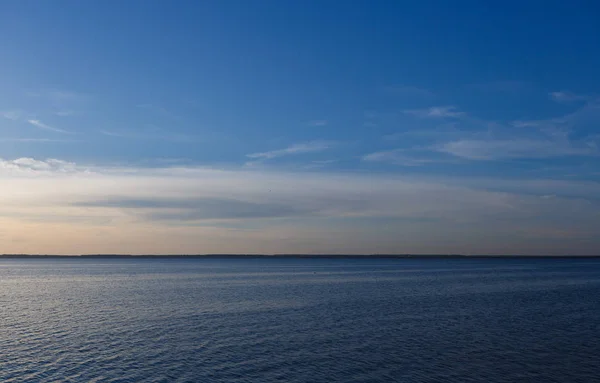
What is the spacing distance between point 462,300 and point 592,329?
31912 millimetres

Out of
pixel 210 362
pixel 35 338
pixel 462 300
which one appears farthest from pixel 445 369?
pixel 462 300

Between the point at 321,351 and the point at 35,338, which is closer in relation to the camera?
the point at 321,351

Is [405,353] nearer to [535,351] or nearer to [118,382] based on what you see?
[535,351]

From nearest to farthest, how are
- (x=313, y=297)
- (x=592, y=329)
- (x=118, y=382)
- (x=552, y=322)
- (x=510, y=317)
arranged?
(x=118, y=382) → (x=592, y=329) → (x=552, y=322) → (x=510, y=317) → (x=313, y=297)

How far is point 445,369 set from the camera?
128 ft

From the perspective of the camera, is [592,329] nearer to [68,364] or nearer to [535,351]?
[535,351]

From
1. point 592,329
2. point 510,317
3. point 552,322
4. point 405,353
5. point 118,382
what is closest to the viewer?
point 118,382

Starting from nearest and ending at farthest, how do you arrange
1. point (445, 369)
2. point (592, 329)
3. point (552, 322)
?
point (445, 369) < point (592, 329) < point (552, 322)

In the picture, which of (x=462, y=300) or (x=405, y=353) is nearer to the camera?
(x=405, y=353)

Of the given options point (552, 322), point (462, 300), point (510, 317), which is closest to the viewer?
point (552, 322)

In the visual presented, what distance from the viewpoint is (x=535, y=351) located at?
149 feet

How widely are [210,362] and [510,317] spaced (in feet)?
138

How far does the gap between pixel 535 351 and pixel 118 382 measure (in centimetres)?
3398

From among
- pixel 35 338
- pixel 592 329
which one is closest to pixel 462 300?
pixel 592 329
